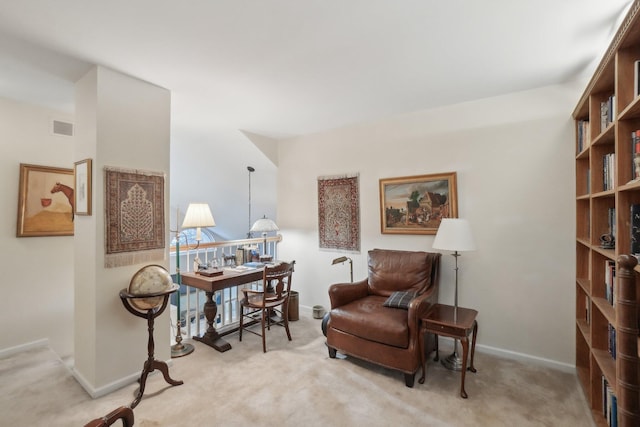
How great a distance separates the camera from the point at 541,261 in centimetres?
273

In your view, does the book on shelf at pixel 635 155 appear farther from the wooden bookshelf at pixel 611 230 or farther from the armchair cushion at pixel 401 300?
the armchair cushion at pixel 401 300

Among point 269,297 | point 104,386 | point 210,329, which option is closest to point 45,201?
point 104,386

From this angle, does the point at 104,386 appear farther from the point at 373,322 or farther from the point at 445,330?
the point at 445,330

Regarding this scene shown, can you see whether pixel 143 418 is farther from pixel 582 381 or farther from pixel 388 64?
pixel 582 381

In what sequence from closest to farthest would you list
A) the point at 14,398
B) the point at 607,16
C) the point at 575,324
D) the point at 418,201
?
the point at 607,16 → the point at 14,398 → the point at 575,324 → the point at 418,201

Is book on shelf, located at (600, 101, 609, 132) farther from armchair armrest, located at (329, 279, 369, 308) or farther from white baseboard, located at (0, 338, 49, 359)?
white baseboard, located at (0, 338, 49, 359)

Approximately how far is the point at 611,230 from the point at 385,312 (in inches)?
67.0

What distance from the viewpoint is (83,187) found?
239 centimetres

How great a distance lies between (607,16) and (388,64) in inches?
50.6

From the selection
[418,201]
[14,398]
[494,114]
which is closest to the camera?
[14,398]

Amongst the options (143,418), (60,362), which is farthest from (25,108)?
(143,418)

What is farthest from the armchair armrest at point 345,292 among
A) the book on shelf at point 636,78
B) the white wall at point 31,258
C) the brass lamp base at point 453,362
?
the white wall at point 31,258

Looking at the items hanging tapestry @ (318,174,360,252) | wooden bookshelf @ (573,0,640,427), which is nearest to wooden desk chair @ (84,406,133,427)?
wooden bookshelf @ (573,0,640,427)

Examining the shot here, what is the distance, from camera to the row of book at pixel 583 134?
90.9 inches
